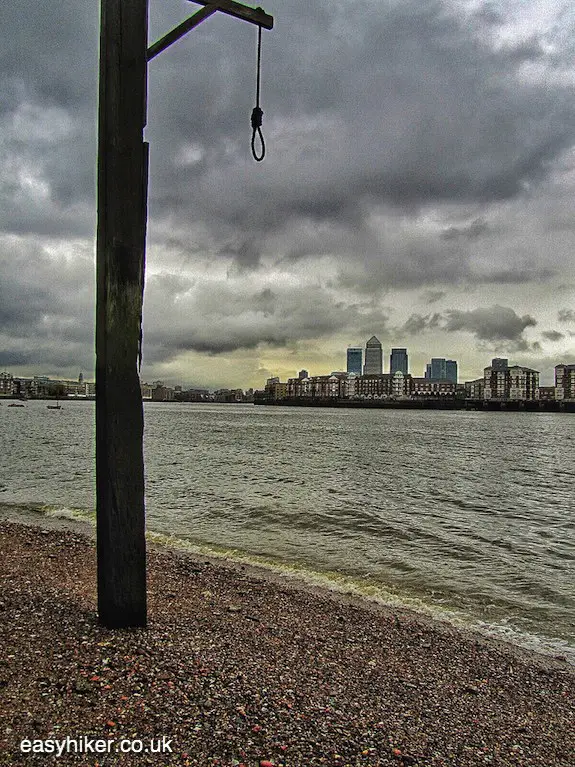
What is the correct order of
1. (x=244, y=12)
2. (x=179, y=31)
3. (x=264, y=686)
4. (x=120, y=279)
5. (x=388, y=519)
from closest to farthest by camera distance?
(x=264, y=686) → (x=120, y=279) → (x=179, y=31) → (x=244, y=12) → (x=388, y=519)

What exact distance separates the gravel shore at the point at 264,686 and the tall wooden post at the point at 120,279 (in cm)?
97

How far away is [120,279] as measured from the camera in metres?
5.45

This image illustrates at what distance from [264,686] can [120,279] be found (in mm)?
4062

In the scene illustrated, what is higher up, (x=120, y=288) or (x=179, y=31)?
(x=179, y=31)

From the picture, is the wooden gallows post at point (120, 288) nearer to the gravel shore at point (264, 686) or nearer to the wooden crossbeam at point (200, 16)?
the wooden crossbeam at point (200, 16)

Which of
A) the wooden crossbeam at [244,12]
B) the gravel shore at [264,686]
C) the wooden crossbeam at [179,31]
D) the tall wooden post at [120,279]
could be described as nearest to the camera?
the gravel shore at [264,686]

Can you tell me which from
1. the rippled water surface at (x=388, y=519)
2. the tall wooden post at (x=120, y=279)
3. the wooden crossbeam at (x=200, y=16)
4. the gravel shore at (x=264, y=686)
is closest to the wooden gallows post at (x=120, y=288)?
the tall wooden post at (x=120, y=279)

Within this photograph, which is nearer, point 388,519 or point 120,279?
point 120,279

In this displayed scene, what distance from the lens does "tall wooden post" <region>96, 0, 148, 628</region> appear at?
5.39 metres

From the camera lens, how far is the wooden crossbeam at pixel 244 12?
20.0 feet

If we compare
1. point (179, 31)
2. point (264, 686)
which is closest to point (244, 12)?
Result: point (179, 31)

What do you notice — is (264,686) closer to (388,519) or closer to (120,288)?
(120,288)

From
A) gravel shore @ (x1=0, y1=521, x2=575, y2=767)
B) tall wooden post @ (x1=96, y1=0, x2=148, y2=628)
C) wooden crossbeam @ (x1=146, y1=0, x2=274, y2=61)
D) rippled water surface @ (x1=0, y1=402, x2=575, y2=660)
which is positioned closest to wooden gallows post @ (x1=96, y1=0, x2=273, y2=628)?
tall wooden post @ (x1=96, y1=0, x2=148, y2=628)

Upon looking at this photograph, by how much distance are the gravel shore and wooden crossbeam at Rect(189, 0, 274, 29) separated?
22.3ft
